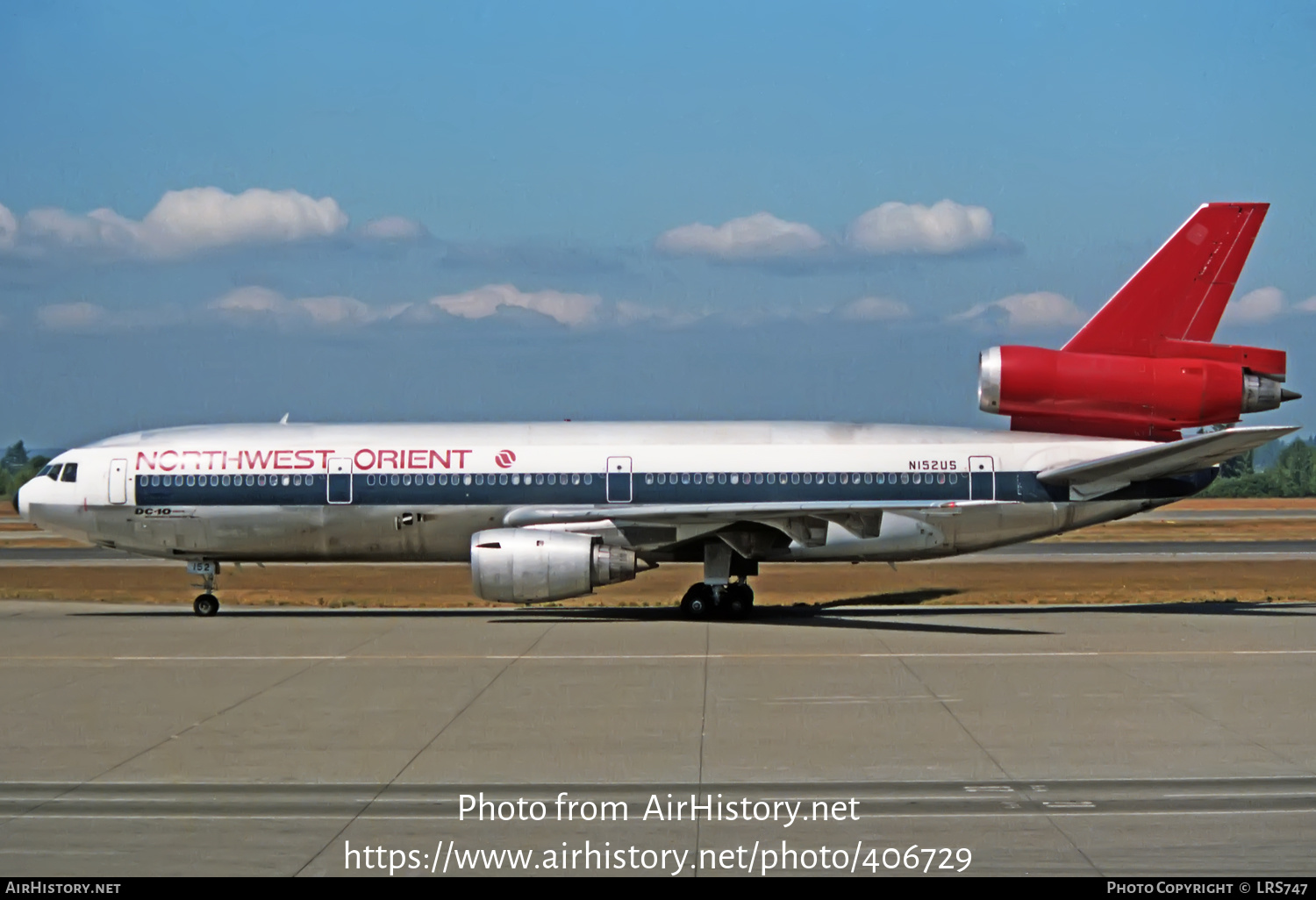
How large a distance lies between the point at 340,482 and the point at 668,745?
1568 centimetres

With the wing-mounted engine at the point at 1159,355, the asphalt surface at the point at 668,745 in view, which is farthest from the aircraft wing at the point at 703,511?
the wing-mounted engine at the point at 1159,355

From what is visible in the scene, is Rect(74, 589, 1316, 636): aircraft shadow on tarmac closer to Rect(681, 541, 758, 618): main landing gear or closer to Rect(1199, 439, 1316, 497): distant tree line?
Rect(681, 541, 758, 618): main landing gear

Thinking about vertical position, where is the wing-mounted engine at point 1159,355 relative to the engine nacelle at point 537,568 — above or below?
above

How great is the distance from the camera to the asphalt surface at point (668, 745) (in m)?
10.3

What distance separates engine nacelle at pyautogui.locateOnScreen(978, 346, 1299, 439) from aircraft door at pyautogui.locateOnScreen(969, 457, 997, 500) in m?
1.06

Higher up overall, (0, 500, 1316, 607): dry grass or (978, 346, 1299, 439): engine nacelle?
(978, 346, 1299, 439): engine nacelle

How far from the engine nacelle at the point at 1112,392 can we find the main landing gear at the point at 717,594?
6088mm

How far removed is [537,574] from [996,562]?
794 inches

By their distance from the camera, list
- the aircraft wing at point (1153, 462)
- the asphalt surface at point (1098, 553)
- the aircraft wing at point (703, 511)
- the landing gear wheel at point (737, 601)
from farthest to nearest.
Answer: the asphalt surface at point (1098, 553) < the landing gear wheel at point (737, 601) < the aircraft wing at point (703, 511) < the aircraft wing at point (1153, 462)

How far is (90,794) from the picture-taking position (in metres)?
12.3

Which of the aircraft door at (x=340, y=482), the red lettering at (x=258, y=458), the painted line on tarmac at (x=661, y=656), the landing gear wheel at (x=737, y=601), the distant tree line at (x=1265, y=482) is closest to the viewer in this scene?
the painted line on tarmac at (x=661, y=656)

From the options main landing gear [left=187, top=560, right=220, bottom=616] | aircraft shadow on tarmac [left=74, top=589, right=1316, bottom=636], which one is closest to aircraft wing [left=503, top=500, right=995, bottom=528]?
aircraft shadow on tarmac [left=74, top=589, right=1316, bottom=636]

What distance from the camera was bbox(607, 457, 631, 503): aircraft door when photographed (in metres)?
28.4

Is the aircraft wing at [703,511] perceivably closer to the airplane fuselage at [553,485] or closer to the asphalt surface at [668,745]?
the airplane fuselage at [553,485]
